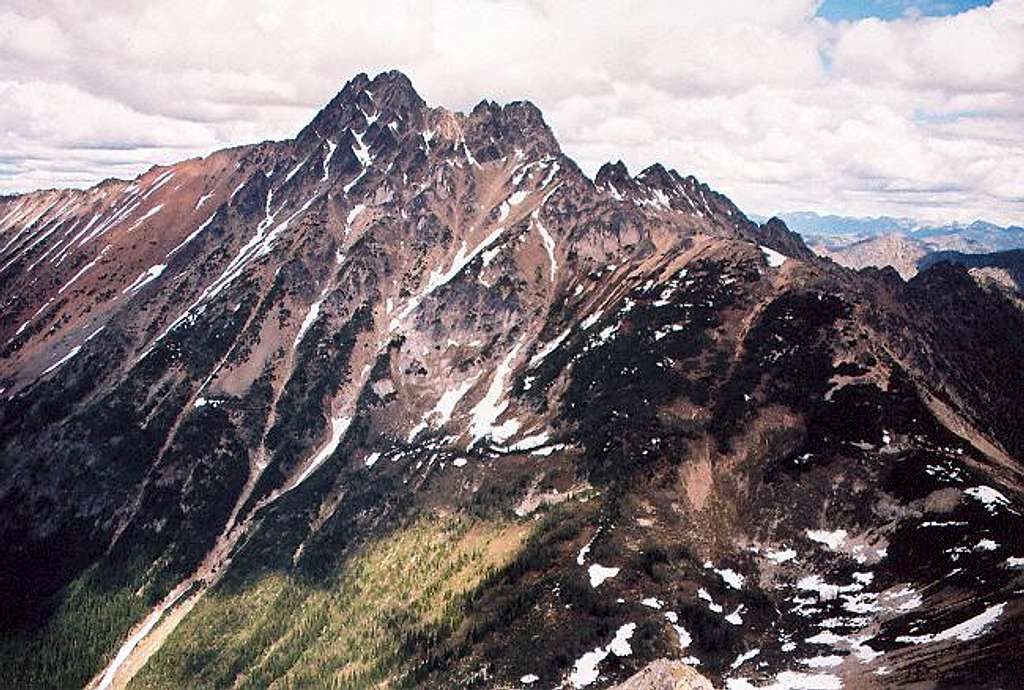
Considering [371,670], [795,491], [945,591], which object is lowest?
[371,670]

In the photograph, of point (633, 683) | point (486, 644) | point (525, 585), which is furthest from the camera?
point (525, 585)

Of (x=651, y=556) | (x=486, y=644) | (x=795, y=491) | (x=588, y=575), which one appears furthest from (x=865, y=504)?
(x=486, y=644)

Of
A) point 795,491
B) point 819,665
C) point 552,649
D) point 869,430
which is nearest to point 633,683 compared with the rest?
point 819,665

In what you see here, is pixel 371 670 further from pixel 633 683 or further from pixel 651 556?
pixel 633 683

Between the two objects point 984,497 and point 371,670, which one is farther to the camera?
point 371,670

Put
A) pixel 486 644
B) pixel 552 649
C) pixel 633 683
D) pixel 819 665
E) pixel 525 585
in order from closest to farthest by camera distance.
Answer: pixel 633 683
pixel 819 665
pixel 552 649
pixel 486 644
pixel 525 585

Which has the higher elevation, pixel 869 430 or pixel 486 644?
pixel 869 430

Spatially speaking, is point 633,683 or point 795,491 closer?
point 633,683

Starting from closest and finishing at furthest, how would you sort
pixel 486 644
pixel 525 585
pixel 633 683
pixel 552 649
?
pixel 633 683 < pixel 552 649 < pixel 486 644 < pixel 525 585

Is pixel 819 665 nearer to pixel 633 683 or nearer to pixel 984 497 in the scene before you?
pixel 984 497
